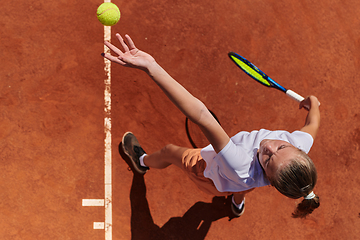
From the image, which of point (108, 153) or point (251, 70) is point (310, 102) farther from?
point (108, 153)

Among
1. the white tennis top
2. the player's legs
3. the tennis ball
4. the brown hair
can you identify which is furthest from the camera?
the tennis ball

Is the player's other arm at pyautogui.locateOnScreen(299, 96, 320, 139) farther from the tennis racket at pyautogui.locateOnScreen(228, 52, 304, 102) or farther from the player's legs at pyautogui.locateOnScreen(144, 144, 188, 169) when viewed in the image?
the player's legs at pyautogui.locateOnScreen(144, 144, 188, 169)

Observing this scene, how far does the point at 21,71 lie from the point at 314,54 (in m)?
4.78

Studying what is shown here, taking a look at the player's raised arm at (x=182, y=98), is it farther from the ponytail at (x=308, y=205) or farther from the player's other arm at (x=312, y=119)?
the player's other arm at (x=312, y=119)

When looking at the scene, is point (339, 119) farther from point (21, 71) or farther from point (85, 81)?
point (21, 71)

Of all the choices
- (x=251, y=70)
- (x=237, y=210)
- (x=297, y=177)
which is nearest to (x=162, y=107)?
(x=251, y=70)

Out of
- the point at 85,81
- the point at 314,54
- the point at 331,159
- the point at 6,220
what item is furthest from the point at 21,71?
the point at 331,159

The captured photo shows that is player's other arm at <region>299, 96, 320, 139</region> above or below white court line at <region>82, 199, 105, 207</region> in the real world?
above

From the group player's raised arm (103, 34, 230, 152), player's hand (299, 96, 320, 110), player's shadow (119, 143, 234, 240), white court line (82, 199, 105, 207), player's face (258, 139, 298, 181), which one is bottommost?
player's shadow (119, 143, 234, 240)

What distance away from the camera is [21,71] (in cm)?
389

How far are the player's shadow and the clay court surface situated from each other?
2cm

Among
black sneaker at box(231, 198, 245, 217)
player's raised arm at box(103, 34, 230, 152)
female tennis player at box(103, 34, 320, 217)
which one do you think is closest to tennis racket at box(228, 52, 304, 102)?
female tennis player at box(103, 34, 320, 217)

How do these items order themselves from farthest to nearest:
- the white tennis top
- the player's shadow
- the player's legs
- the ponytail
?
1. the player's shadow
2. the player's legs
3. the ponytail
4. the white tennis top

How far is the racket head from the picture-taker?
158 inches
